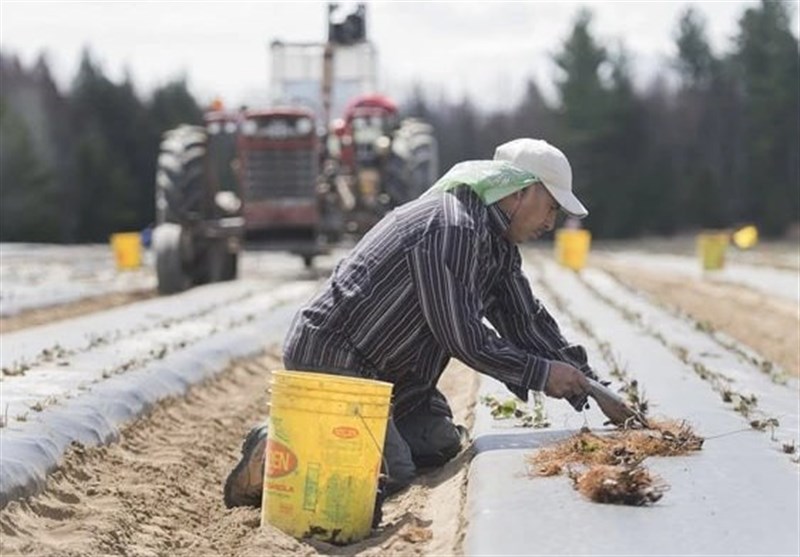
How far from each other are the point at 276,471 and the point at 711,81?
190 ft

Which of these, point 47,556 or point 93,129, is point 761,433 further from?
point 93,129

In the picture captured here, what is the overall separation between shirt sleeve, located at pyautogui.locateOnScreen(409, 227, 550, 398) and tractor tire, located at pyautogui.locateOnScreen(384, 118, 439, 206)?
1221 centimetres

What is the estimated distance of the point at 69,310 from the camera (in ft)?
46.9

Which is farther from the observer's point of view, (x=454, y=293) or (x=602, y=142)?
(x=602, y=142)

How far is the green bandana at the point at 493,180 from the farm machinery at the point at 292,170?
11.3 m

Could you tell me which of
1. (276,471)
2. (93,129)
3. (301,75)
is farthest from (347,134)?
(93,129)

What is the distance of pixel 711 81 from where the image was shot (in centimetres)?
6012

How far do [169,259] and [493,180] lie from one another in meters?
11.4

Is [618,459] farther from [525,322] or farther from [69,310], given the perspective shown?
[69,310]

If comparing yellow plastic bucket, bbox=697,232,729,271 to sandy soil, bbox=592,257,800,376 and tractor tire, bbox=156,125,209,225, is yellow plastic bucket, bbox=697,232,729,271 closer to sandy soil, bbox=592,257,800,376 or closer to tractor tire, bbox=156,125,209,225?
sandy soil, bbox=592,257,800,376

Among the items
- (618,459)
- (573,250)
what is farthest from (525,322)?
(573,250)

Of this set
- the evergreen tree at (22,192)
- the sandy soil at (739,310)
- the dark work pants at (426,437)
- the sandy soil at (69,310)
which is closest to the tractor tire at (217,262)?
the sandy soil at (69,310)

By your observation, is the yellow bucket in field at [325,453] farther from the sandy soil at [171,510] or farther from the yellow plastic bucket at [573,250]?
the yellow plastic bucket at [573,250]

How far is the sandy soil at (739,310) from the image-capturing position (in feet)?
38.2
